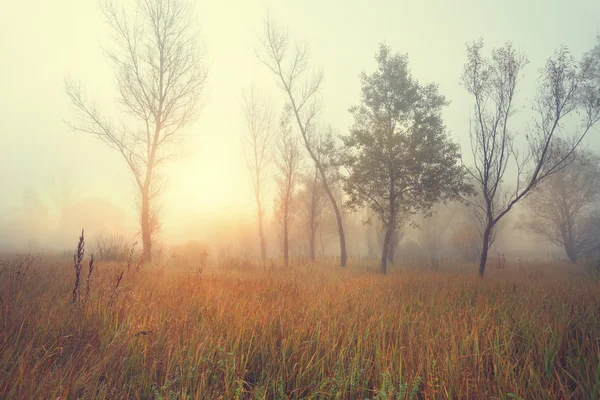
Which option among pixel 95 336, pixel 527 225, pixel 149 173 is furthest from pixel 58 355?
pixel 527 225

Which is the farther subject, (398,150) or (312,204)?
(312,204)

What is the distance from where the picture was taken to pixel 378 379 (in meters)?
1.96

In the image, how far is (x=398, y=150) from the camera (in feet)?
40.1

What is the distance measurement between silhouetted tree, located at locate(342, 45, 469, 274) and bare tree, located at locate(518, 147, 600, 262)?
14242mm

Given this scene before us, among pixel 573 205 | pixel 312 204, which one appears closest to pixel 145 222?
pixel 312 204

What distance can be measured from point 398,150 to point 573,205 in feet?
63.8

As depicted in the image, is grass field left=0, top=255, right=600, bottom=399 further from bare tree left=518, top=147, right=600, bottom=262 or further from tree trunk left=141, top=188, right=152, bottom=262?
bare tree left=518, top=147, right=600, bottom=262

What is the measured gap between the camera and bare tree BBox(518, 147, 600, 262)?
65.7 ft

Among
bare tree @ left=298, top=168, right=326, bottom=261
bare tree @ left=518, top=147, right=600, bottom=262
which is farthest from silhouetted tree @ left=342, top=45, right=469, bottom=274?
bare tree @ left=518, top=147, right=600, bottom=262

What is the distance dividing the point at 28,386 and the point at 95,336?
0.94m

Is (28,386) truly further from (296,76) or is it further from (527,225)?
(527,225)

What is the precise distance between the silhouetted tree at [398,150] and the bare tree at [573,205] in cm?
1424

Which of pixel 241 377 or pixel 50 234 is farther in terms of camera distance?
pixel 50 234

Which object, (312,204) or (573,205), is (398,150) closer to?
(312,204)
